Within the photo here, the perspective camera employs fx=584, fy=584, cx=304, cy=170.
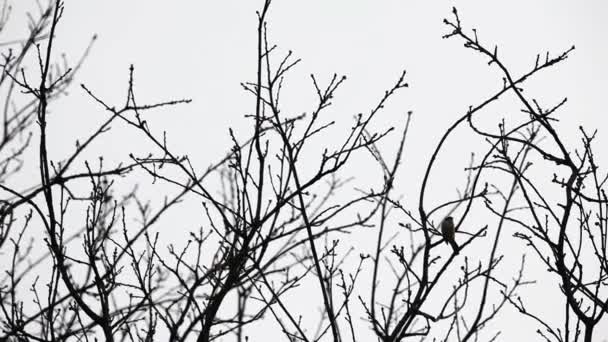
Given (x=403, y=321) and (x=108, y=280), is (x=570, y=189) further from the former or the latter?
(x=108, y=280)

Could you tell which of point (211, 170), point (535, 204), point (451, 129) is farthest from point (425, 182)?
point (211, 170)

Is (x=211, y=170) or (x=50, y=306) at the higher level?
(x=211, y=170)

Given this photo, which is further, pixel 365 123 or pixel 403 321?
pixel 365 123

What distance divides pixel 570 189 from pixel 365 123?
1.06 meters

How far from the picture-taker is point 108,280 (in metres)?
3.15

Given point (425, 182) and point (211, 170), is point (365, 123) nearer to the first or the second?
point (425, 182)

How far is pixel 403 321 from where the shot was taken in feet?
8.43

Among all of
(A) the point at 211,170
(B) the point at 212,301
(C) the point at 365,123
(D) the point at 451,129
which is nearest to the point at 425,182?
(D) the point at 451,129

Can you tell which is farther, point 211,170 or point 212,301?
point 211,170

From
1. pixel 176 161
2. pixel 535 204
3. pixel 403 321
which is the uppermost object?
pixel 176 161

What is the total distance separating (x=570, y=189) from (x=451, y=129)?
663 millimetres

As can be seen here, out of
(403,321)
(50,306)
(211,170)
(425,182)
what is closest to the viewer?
(403,321)

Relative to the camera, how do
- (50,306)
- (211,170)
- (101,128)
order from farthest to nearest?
(211,170) < (101,128) < (50,306)

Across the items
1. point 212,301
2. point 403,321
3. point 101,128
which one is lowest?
point 403,321
